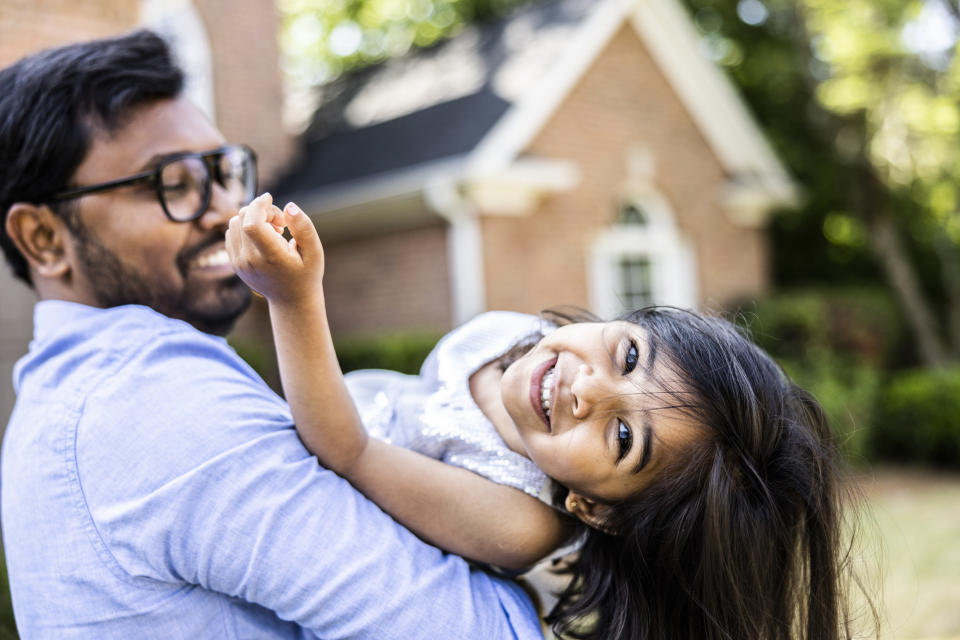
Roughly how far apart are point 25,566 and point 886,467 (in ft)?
38.3

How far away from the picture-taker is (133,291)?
68.2 inches

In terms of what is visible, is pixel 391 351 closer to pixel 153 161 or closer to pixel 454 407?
pixel 454 407

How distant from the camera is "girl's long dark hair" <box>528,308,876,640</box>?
164 cm

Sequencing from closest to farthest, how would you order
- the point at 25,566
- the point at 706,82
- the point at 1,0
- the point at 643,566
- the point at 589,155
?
the point at 25,566
the point at 643,566
the point at 1,0
the point at 589,155
the point at 706,82

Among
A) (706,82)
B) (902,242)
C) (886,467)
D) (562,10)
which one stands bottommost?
(886,467)

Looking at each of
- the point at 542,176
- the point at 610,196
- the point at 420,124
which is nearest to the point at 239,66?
the point at 420,124

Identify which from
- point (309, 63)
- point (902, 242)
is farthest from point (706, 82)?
point (309, 63)

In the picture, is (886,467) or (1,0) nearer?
(1,0)

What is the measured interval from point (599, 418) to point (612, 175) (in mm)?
10080

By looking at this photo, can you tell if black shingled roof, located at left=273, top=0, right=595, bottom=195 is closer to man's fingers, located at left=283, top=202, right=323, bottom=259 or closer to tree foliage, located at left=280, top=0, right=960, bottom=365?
tree foliage, located at left=280, top=0, right=960, bottom=365

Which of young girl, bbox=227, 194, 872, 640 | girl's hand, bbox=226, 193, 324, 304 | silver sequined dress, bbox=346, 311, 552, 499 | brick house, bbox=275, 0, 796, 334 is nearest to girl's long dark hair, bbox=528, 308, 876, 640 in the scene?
young girl, bbox=227, 194, 872, 640

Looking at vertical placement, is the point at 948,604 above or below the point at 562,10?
below

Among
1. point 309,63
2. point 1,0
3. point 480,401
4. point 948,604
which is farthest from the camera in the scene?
point 309,63

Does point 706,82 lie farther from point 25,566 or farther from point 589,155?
point 25,566
